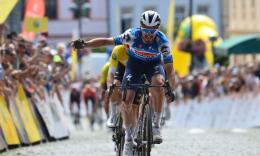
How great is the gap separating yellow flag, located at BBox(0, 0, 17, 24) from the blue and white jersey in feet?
12.7

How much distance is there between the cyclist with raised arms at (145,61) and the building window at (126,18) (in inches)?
2789

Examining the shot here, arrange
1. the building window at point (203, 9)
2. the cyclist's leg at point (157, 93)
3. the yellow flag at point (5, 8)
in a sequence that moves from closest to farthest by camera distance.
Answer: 1. the cyclist's leg at point (157, 93)
2. the yellow flag at point (5, 8)
3. the building window at point (203, 9)

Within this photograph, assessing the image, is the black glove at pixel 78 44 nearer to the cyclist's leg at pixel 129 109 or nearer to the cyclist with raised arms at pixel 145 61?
the cyclist with raised arms at pixel 145 61

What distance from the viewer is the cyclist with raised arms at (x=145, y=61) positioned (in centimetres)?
1366

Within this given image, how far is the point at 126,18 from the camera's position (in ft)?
282

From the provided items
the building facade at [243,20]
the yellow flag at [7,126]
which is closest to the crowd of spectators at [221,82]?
the yellow flag at [7,126]

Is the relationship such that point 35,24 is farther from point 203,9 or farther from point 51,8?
point 51,8

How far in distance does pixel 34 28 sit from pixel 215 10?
60.8 meters

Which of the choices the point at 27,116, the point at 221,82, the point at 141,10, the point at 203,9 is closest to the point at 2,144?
the point at 27,116

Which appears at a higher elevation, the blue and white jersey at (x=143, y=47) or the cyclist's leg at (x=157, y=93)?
the blue and white jersey at (x=143, y=47)

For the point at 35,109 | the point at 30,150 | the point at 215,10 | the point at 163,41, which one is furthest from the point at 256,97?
the point at 215,10

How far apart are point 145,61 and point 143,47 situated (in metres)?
0.17

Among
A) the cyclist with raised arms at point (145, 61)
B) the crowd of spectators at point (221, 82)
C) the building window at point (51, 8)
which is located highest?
the cyclist with raised arms at point (145, 61)

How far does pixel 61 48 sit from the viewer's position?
2538cm
